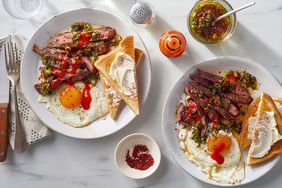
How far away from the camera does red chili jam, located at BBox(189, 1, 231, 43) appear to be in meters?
3.61

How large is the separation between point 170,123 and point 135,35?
0.74m

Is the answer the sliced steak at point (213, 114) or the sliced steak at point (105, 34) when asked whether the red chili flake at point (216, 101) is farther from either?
the sliced steak at point (105, 34)

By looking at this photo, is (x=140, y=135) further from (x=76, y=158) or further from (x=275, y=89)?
(x=275, y=89)

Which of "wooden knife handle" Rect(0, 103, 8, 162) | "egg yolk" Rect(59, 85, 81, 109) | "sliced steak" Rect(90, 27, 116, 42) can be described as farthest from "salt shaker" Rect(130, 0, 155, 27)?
"wooden knife handle" Rect(0, 103, 8, 162)

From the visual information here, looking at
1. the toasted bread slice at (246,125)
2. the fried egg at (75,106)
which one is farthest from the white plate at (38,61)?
the toasted bread slice at (246,125)

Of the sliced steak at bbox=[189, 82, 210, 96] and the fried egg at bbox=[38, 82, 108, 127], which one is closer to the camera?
the sliced steak at bbox=[189, 82, 210, 96]

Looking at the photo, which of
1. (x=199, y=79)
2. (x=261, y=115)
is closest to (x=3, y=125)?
(x=199, y=79)

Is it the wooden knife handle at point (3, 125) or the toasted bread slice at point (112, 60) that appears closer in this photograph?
the toasted bread slice at point (112, 60)

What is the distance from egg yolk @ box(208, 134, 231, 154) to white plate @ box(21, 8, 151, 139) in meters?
0.62

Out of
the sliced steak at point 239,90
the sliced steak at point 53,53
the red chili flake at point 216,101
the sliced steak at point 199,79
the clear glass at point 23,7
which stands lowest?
the red chili flake at point 216,101

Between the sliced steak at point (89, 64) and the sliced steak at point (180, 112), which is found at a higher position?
the sliced steak at point (89, 64)

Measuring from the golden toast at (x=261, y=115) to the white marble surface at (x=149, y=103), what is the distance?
0.22 metres

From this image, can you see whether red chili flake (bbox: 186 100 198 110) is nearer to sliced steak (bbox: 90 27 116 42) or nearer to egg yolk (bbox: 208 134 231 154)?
egg yolk (bbox: 208 134 231 154)

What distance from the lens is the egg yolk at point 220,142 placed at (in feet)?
11.9
